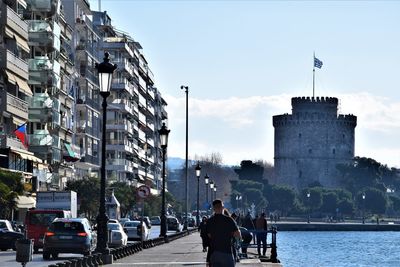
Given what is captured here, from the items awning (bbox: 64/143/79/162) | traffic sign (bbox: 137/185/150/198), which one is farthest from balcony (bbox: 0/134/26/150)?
traffic sign (bbox: 137/185/150/198)

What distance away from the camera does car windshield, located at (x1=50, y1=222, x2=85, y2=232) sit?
4622 centimetres

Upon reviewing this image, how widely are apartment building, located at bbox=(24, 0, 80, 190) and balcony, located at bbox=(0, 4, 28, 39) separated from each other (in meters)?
8.21

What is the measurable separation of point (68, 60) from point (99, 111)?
21472 mm

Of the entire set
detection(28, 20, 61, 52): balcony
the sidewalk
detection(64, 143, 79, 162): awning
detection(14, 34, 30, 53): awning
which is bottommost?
the sidewalk

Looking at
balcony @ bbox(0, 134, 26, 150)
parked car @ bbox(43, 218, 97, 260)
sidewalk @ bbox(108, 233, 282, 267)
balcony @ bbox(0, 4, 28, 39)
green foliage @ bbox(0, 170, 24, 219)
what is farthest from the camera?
balcony @ bbox(0, 4, 28, 39)

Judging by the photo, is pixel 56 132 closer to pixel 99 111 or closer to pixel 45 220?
pixel 99 111

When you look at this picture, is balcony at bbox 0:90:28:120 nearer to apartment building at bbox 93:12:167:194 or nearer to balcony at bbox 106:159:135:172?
apartment building at bbox 93:12:167:194

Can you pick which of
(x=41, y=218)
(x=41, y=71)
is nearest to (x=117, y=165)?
(x=41, y=71)

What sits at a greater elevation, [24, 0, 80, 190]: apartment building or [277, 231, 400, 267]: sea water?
[24, 0, 80, 190]: apartment building

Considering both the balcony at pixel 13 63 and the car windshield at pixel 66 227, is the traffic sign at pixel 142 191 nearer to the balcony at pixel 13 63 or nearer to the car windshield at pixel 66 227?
the car windshield at pixel 66 227

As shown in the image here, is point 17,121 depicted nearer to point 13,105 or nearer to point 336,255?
point 13,105

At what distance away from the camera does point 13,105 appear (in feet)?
266

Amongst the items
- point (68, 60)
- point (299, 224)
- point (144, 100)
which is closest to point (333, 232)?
point (299, 224)

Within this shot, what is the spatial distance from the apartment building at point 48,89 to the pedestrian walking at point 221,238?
6925 centimetres
